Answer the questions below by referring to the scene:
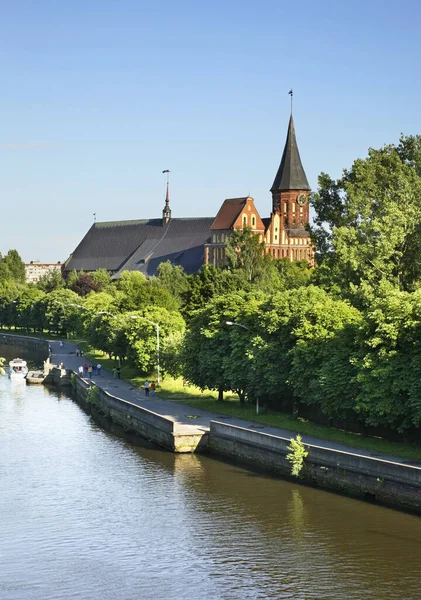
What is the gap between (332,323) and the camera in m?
57.0

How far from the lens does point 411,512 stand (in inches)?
1567

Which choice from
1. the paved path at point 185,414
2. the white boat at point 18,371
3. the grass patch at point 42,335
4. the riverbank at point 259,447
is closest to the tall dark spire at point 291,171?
the grass patch at point 42,335

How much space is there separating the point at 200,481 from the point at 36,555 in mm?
13009

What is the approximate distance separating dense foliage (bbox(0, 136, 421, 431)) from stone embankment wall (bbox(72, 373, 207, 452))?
525cm

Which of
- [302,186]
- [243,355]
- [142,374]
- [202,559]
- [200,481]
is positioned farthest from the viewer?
[302,186]

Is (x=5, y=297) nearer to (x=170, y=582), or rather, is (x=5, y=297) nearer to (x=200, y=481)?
(x=200, y=481)

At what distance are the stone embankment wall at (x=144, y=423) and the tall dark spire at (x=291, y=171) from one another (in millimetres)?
107518

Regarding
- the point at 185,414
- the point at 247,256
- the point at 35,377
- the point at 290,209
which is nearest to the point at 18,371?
the point at 35,377

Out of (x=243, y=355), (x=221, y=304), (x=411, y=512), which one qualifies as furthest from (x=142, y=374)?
(x=411, y=512)

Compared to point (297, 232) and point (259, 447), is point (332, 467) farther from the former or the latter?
point (297, 232)

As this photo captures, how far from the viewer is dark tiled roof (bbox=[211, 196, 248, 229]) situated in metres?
174

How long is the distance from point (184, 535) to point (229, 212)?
140m

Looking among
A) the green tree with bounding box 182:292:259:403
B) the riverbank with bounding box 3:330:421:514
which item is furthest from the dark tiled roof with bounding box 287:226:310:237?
the green tree with bounding box 182:292:259:403

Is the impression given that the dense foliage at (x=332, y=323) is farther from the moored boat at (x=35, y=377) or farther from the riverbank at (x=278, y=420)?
the moored boat at (x=35, y=377)
